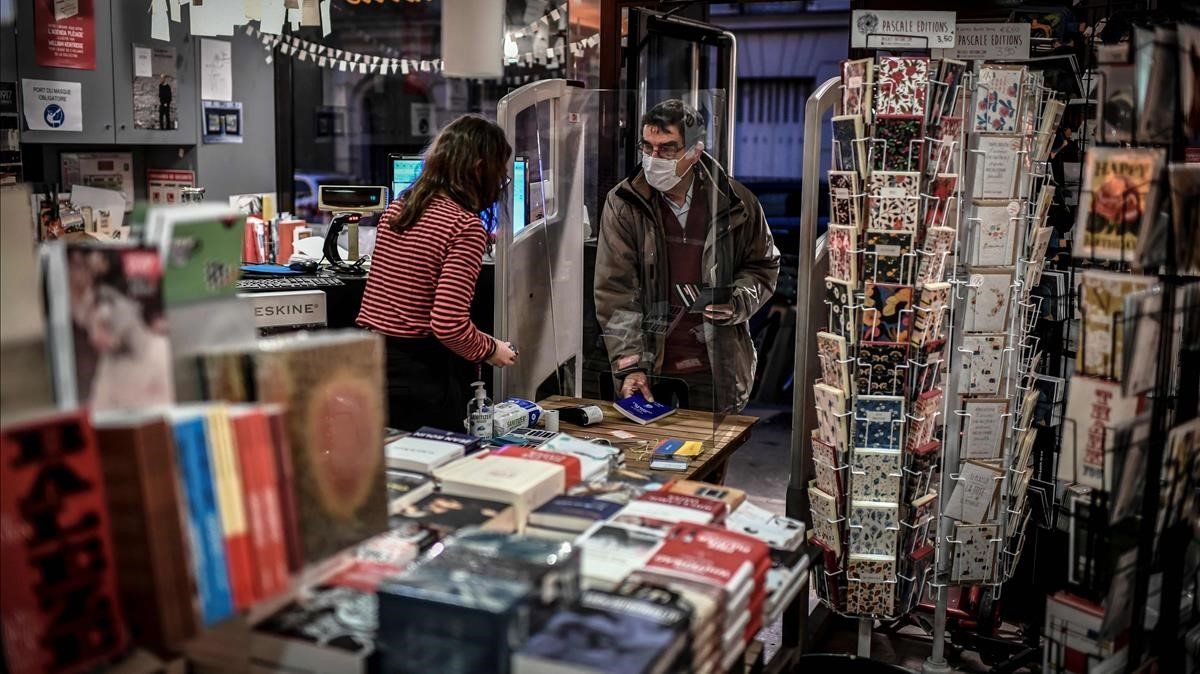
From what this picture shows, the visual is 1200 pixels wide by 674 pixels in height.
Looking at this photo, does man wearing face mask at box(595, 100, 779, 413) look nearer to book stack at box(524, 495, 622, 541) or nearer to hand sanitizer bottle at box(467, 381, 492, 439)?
hand sanitizer bottle at box(467, 381, 492, 439)

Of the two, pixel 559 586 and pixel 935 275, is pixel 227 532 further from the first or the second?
pixel 935 275

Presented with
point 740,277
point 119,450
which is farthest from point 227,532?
point 740,277

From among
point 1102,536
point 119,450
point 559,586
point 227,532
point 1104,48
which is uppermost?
point 1104,48

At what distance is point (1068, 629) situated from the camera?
2682 millimetres

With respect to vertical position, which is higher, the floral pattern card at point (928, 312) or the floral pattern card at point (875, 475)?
the floral pattern card at point (928, 312)

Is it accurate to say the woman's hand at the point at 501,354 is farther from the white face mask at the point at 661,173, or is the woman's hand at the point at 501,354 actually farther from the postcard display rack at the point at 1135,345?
the postcard display rack at the point at 1135,345

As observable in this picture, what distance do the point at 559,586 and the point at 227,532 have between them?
0.48 meters

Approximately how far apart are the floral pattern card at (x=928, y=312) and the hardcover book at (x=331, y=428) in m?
1.84

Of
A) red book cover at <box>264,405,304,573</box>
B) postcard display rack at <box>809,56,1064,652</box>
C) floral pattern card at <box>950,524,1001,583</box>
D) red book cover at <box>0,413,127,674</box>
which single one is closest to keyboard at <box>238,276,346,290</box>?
postcard display rack at <box>809,56,1064,652</box>

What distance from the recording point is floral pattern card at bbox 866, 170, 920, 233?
10.2 feet

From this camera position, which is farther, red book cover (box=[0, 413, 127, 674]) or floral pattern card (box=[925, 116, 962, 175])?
floral pattern card (box=[925, 116, 962, 175])

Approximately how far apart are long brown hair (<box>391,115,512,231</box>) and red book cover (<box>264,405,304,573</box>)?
184cm

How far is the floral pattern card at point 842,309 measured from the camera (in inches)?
127

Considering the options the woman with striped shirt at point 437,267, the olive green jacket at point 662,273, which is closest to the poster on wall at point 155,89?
the woman with striped shirt at point 437,267
